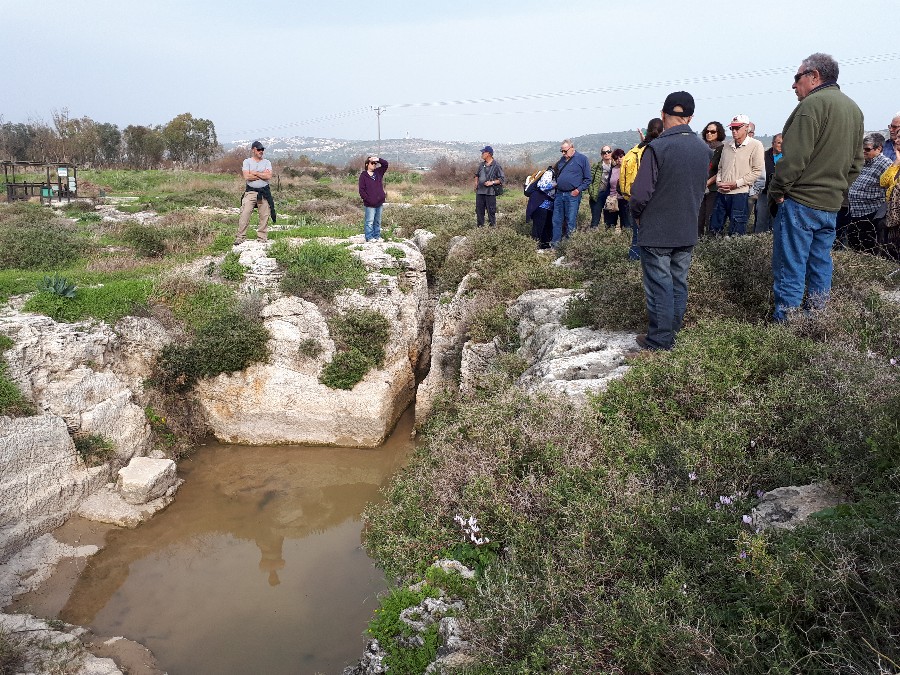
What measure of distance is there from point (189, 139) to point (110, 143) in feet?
18.9

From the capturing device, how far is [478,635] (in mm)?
2961

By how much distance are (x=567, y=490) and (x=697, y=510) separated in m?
0.85

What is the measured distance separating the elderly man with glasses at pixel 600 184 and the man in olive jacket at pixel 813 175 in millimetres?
5639

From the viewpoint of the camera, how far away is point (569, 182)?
10.2 m

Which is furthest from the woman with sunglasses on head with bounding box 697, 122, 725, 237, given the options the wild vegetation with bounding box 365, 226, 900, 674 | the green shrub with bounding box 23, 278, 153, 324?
the green shrub with bounding box 23, 278, 153, 324

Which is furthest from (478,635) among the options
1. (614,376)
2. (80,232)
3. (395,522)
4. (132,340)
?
(80,232)

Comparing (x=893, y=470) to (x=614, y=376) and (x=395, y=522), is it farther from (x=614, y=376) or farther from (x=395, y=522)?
(x=395, y=522)

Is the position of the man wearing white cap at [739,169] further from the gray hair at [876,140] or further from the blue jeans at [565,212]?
the blue jeans at [565,212]

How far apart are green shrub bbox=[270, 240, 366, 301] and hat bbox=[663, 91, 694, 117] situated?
6776 mm

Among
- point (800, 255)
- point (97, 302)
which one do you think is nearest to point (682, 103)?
point (800, 255)

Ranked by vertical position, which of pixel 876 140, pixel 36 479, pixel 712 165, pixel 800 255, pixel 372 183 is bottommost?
pixel 36 479

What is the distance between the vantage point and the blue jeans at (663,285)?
504cm

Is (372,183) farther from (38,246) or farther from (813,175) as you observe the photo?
(813,175)

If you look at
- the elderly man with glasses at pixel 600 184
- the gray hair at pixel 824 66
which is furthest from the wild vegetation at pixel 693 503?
the elderly man with glasses at pixel 600 184
